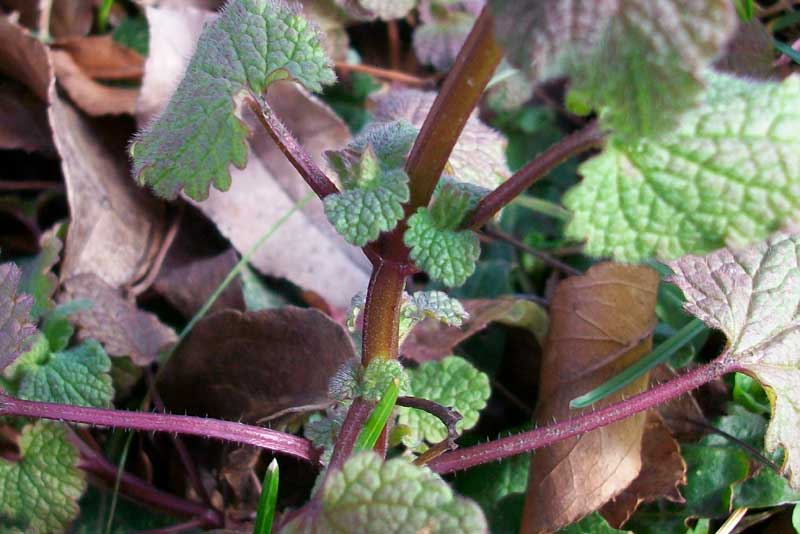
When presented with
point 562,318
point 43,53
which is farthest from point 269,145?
point 562,318

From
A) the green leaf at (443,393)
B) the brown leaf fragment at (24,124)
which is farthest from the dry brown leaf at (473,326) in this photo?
the brown leaf fragment at (24,124)

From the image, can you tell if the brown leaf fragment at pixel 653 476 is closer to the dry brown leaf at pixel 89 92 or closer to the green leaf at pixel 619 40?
the green leaf at pixel 619 40

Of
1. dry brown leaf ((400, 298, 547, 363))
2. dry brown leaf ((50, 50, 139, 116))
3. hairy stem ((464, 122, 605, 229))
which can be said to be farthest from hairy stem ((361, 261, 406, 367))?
dry brown leaf ((50, 50, 139, 116))

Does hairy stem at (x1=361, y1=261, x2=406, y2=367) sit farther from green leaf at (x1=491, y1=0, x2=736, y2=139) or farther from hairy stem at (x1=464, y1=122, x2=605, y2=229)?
green leaf at (x1=491, y1=0, x2=736, y2=139)

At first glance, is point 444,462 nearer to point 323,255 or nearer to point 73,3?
point 323,255

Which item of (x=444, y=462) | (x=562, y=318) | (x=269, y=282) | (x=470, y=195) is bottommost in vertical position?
(x=269, y=282)

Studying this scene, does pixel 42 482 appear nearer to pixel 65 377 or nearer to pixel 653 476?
pixel 65 377
